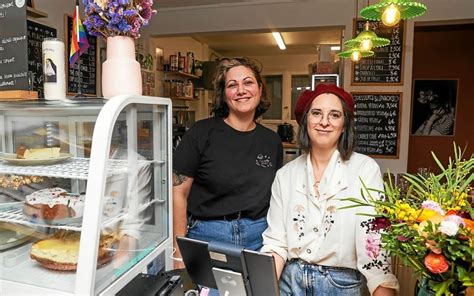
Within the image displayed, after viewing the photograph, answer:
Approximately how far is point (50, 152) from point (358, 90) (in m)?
3.23

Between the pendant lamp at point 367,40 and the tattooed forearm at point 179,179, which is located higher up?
the pendant lamp at point 367,40

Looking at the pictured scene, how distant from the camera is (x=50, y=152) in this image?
3.97 ft

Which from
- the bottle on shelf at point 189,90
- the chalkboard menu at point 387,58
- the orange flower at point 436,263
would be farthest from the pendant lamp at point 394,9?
the bottle on shelf at point 189,90

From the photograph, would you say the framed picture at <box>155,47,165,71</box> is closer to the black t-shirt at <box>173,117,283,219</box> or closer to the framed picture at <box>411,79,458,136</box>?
the black t-shirt at <box>173,117,283,219</box>

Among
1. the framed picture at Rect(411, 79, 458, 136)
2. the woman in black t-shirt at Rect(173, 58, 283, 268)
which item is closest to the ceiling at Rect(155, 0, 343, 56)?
the framed picture at Rect(411, 79, 458, 136)

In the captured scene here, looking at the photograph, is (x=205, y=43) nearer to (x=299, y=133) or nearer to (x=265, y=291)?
(x=299, y=133)

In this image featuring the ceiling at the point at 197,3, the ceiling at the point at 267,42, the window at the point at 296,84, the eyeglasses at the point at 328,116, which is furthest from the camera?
the window at the point at 296,84

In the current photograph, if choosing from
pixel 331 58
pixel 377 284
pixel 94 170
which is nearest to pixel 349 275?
pixel 377 284

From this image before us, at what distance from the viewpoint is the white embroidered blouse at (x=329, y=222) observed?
1.24 metres

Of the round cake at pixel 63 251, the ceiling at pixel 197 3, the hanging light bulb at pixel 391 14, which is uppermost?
the ceiling at pixel 197 3

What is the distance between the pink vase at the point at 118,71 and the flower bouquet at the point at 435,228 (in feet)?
2.63

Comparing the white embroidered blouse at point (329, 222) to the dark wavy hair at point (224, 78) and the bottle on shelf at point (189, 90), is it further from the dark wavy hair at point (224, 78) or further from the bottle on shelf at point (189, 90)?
the bottle on shelf at point (189, 90)

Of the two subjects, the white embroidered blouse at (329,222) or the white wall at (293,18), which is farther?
the white wall at (293,18)

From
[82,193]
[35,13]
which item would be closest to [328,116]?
[82,193]
